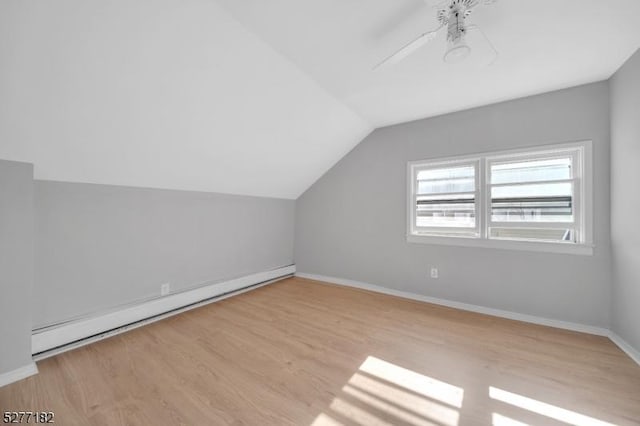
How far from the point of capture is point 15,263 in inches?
65.6

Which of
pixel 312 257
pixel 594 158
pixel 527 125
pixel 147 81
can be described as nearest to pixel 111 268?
pixel 147 81

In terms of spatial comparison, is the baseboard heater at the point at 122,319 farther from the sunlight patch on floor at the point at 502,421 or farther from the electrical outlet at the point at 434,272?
the sunlight patch on floor at the point at 502,421

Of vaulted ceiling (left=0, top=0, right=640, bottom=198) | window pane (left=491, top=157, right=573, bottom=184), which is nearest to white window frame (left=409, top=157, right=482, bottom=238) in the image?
window pane (left=491, top=157, right=573, bottom=184)

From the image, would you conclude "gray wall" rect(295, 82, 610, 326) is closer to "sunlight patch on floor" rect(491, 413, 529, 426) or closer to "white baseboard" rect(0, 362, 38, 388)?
"sunlight patch on floor" rect(491, 413, 529, 426)

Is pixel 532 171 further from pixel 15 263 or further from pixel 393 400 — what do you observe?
pixel 15 263

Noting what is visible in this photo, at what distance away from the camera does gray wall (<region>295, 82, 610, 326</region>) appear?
235 cm

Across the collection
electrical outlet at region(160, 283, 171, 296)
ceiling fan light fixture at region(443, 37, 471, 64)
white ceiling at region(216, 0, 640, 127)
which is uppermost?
white ceiling at region(216, 0, 640, 127)

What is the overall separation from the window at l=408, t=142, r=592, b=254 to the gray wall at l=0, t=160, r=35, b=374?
12.4 feet

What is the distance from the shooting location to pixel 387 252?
3.53 meters

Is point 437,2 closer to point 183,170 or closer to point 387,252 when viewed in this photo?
point 183,170

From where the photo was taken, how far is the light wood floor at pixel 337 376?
1393mm

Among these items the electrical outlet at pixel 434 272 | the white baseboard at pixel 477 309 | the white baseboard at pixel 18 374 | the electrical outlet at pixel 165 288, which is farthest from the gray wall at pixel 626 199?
the white baseboard at pixel 18 374

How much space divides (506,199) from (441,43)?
1.94 metres

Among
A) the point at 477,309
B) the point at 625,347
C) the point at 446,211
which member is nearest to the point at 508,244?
the point at 446,211
